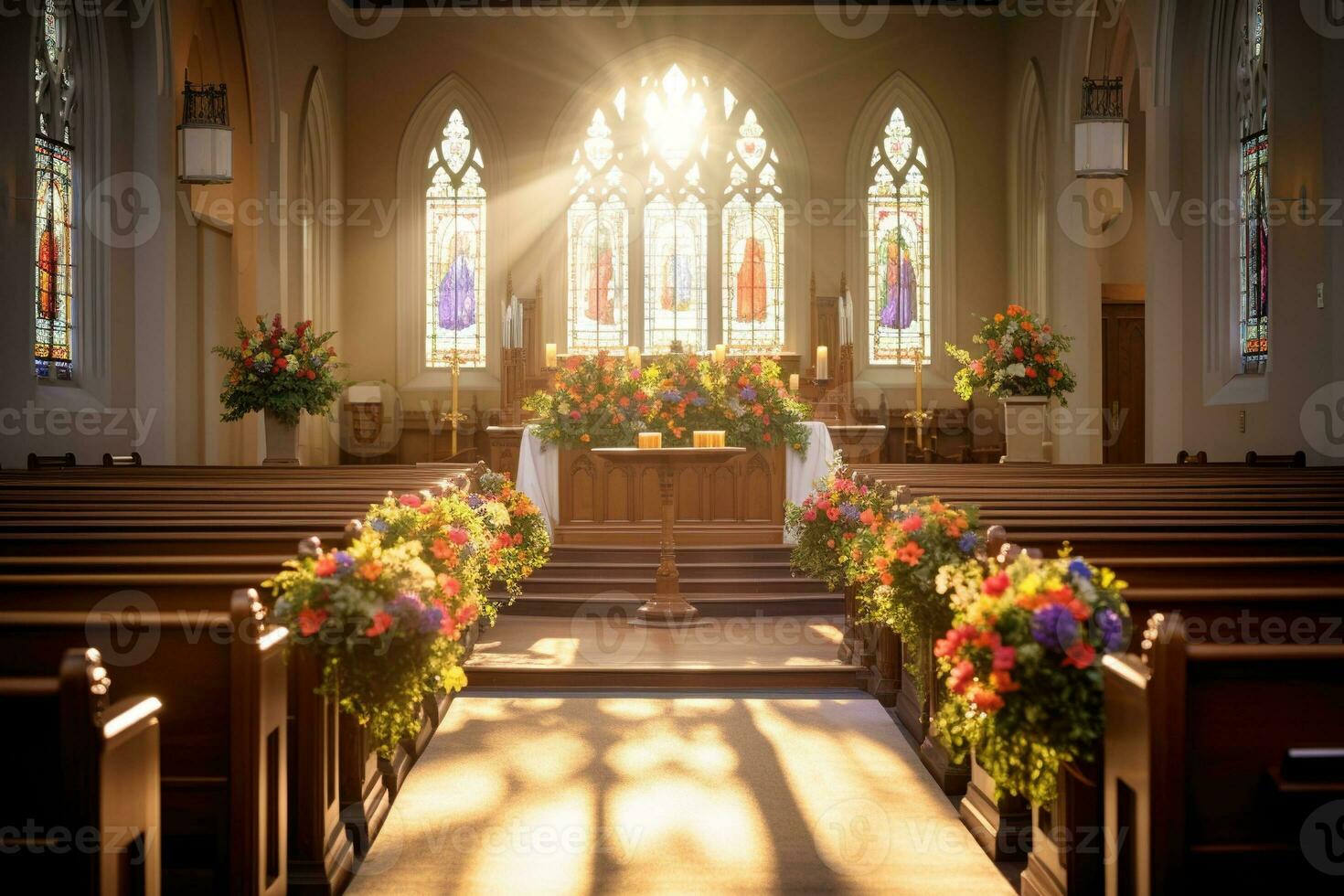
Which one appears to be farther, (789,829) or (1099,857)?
(789,829)

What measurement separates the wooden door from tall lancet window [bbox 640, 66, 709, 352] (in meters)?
4.34

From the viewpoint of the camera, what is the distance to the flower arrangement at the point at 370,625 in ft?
9.76

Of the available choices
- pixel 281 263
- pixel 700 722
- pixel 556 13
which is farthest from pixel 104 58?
pixel 700 722

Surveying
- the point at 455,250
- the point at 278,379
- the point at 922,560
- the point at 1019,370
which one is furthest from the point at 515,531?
the point at 455,250

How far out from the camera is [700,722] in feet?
16.3

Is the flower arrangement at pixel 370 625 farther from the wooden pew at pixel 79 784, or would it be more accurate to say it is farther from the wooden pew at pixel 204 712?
the wooden pew at pixel 79 784

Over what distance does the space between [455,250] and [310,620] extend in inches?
441

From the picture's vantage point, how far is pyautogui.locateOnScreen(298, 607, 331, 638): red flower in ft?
9.64

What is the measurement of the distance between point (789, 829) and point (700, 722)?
135 cm

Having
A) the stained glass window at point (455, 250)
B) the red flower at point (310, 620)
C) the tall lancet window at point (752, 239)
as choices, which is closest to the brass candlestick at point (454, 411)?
the stained glass window at point (455, 250)

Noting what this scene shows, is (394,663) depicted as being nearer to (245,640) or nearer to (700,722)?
(245,640)

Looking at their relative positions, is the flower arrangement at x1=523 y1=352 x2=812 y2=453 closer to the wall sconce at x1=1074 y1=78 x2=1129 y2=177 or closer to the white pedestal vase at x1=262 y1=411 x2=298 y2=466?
the white pedestal vase at x1=262 y1=411 x2=298 y2=466

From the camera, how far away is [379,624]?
294 cm

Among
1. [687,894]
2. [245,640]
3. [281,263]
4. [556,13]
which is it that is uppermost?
[556,13]
